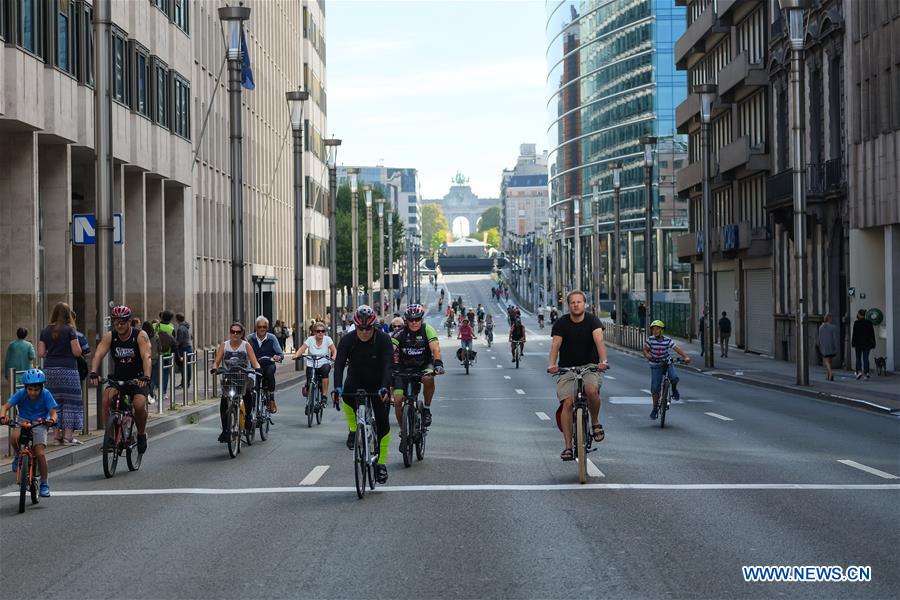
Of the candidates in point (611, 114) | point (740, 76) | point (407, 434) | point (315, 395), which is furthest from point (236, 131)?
point (611, 114)

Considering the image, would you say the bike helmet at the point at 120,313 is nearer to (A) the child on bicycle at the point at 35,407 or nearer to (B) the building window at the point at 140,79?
(A) the child on bicycle at the point at 35,407

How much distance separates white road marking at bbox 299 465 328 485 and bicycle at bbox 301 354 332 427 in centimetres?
661

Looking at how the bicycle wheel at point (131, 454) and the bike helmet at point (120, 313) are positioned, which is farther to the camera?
the bicycle wheel at point (131, 454)

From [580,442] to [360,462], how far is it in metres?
2.35

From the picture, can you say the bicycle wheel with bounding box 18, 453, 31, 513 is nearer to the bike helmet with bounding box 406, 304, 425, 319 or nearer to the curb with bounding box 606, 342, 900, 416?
the bike helmet with bounding box 406, 304, 425, 319

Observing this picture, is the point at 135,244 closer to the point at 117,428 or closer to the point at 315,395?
the point at 315,395

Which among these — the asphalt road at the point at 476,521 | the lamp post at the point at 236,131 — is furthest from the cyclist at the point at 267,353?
the lamp post at the point at 236,131

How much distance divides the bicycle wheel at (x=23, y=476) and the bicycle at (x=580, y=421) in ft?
17.0

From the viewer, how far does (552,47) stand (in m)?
166

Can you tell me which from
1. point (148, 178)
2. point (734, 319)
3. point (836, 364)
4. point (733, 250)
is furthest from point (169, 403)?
point (734, 319)

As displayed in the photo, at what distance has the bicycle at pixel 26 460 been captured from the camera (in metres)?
12.6

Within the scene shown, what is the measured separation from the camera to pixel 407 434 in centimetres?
1566

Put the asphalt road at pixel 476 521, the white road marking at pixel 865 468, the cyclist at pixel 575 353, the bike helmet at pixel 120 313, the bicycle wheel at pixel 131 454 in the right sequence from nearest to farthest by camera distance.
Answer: the asphalt road at pixel 476 521 → the cyclist at pixel 575 353 → the white road marking at pixel 865 468 → the bike helmet at pixel 120 313 → the bicycle wheel at pixel 131 454

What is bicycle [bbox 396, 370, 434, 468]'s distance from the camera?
1567cm
